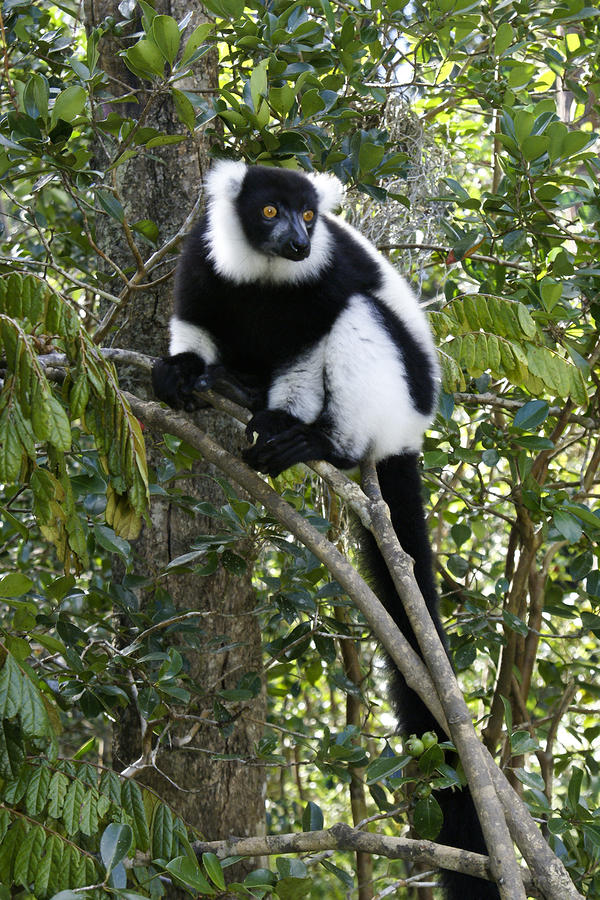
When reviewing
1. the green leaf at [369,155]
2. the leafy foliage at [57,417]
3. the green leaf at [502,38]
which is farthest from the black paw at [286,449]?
the green leaf at [502,38]

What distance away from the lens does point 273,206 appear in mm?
3611

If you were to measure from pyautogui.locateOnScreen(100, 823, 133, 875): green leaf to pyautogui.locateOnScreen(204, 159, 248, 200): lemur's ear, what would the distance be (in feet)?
8.24

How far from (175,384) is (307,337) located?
1.95ft

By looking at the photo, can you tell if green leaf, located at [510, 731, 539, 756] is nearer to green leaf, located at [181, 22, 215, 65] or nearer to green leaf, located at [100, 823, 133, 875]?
green leaf, located at [100, 823, 133, 875]

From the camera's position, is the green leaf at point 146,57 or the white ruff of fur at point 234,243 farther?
the white ruff of fur at point 234,243

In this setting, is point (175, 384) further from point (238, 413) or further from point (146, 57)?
point (146, 57)

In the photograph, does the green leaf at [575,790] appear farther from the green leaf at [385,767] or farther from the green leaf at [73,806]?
the green leaf at [73,806]

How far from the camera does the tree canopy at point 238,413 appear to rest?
6.70 ft

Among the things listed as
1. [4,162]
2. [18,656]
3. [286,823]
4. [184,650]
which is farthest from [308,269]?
[286,823]

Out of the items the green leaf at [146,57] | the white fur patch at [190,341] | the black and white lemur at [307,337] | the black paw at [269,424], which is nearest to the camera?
the green leaf at [146,57]

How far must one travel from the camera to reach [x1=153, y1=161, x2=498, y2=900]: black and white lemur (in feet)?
11.0

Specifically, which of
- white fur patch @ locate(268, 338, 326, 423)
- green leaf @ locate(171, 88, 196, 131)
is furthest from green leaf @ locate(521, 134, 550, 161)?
green leaf @ locate(171, 88, 196, 131)

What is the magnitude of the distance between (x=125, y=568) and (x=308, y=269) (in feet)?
4.62

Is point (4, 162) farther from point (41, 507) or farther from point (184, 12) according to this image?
point (184, 12)
